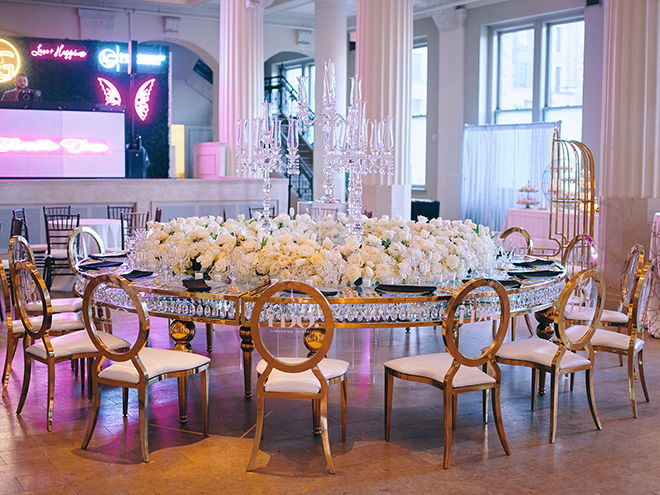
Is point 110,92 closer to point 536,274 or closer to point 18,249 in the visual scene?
point 18,249

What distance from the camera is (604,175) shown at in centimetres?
724

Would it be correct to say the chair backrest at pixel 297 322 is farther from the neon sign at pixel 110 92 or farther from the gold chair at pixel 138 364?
the neon sign at pixel 110 92

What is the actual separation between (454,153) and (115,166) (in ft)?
23.1

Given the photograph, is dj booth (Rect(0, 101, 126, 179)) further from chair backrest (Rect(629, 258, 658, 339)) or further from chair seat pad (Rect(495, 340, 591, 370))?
chair backrest (Rect(629, 258, 658, 339))

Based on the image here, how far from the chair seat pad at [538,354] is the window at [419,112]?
12.6 m

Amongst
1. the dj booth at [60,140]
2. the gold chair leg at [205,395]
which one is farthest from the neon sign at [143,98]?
the gold chair leg at [205,395]

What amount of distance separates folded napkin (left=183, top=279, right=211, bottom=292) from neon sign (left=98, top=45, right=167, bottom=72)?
10.4 metres

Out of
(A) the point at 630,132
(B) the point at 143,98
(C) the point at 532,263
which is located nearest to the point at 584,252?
(C) the point at 532,263

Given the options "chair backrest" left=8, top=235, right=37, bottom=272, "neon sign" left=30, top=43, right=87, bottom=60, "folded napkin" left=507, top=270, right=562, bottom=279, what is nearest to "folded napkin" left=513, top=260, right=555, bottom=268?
"folded napkin" left=507, top=270, right=562, bottom=279

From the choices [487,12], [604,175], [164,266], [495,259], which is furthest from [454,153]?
[164,266]

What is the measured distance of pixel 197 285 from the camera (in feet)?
13.2

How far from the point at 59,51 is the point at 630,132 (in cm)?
1042

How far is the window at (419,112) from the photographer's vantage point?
16562 millimetres

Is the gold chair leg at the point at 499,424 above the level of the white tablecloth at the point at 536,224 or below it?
below
